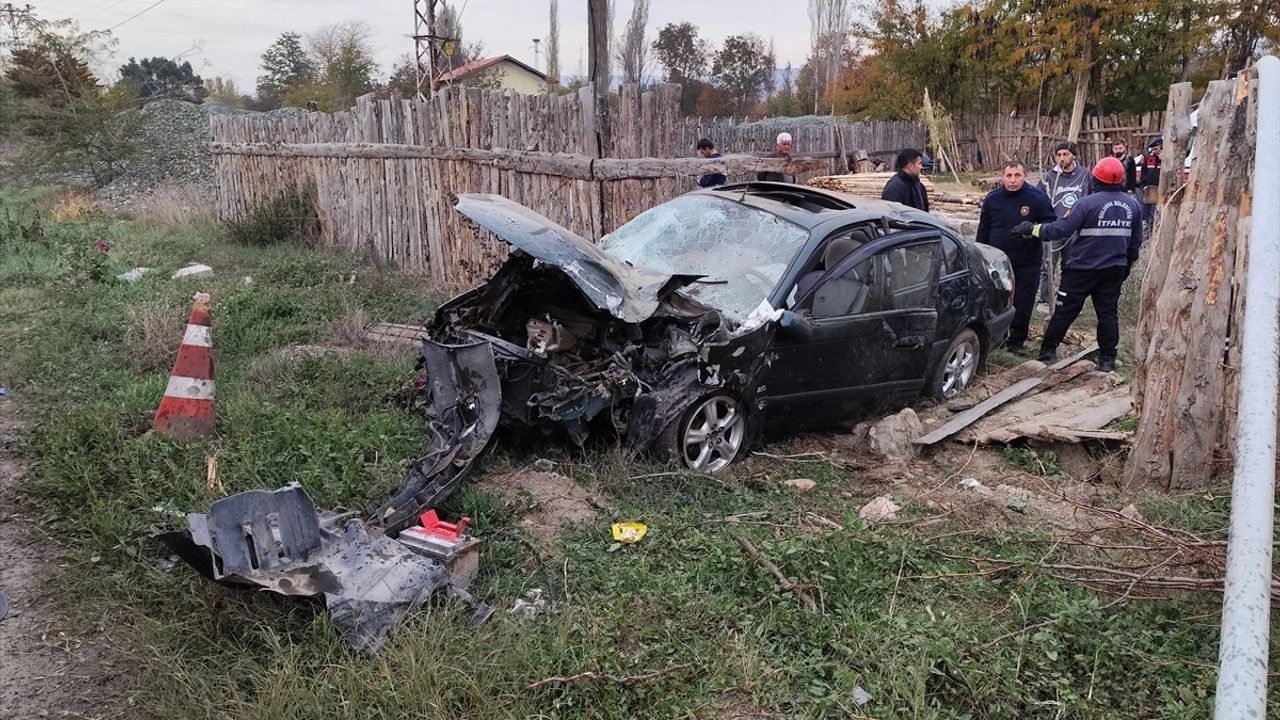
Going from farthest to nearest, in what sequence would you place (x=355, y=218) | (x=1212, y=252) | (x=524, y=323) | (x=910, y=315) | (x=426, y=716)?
(x=355, y=218) → (x=910, y=315) → (x=524, y=323) → (x=1212, y=252) → (x=426, y=716)

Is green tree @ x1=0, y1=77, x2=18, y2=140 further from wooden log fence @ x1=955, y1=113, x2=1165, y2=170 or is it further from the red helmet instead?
wooden log fence @ x1=955, y1=113, x2=1165, y2=170

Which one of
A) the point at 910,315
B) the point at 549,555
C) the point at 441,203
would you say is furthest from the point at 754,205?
the point at 441,203

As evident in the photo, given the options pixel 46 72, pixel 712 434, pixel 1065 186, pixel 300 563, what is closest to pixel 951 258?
pixel 712 434

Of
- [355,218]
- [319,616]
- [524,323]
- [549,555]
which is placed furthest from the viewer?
[355,218]

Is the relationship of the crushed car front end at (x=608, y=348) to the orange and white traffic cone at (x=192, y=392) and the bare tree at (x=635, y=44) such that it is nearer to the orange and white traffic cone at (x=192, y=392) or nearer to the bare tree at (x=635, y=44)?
the orange and white traffic cone at (x=192, y=392)

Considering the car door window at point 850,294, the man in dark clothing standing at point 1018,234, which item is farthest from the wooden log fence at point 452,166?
the car door window at point 850,294

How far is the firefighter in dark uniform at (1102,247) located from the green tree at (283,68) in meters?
45.4

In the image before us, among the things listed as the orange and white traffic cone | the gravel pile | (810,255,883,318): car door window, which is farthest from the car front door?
the gravel pile

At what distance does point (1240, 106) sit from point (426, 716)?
14.8 feet

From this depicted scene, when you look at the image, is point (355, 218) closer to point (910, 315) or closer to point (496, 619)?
point (910, 315)

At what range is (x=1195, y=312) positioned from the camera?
14.6 ft

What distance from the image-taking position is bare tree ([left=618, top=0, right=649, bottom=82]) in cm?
4325

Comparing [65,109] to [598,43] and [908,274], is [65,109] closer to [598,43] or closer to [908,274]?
[598,43]

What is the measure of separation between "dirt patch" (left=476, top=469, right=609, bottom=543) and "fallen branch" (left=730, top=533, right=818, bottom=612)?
84 centimetres
